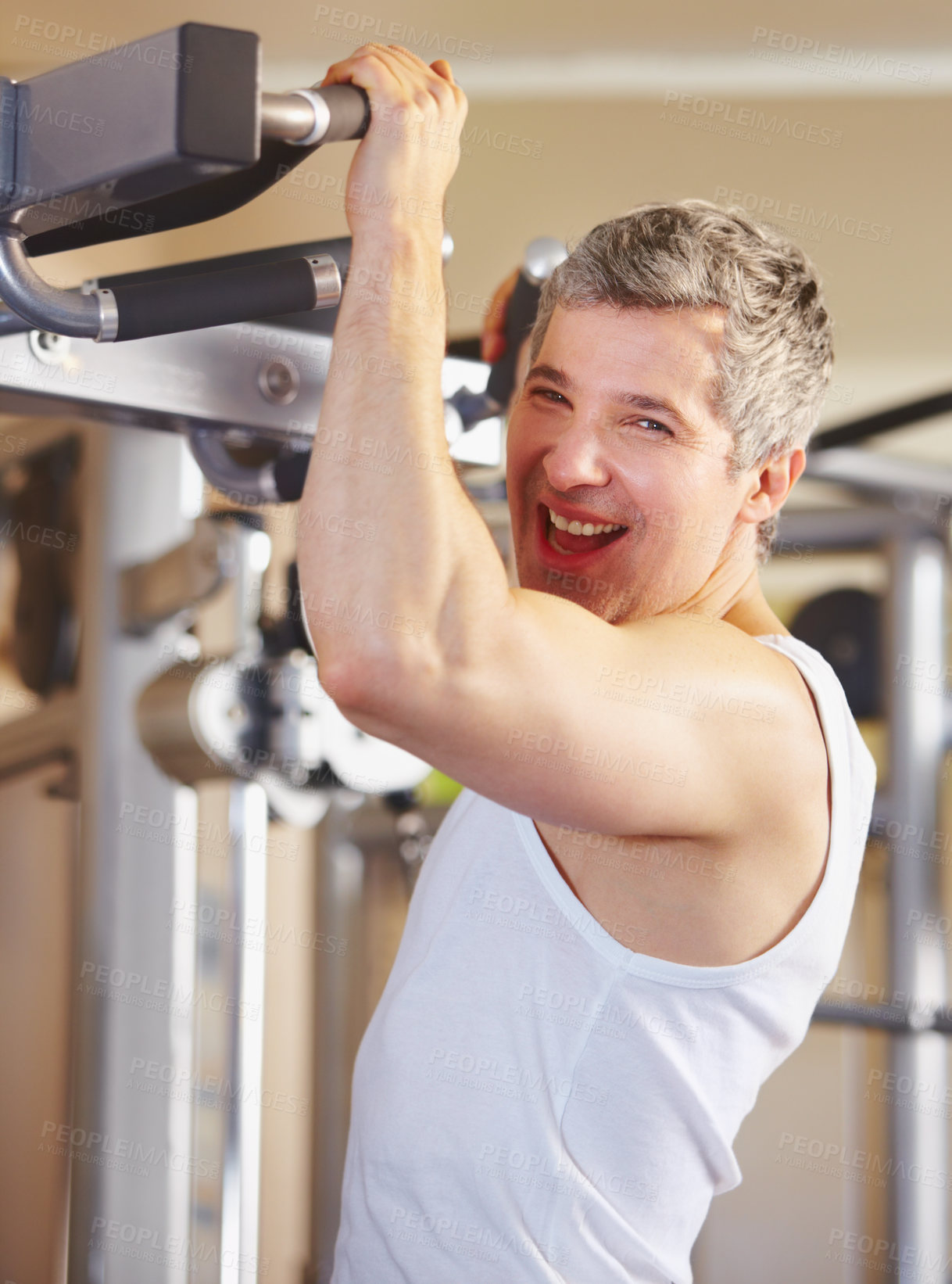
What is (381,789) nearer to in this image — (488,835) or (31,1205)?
(488,835)

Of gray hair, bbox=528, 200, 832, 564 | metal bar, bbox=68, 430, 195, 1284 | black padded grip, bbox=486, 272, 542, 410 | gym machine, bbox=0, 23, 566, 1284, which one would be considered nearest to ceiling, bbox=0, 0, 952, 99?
gym machine, bbox=0, 23, 566, 1284

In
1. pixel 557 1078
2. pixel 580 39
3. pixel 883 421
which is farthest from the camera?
pixel 580 39

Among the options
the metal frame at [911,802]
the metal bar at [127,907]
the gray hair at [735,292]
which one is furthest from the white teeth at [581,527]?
the metal frame at [911,802]

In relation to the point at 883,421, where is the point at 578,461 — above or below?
below

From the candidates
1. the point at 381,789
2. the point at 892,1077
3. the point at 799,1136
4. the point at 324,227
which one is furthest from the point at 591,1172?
the point at 324,227

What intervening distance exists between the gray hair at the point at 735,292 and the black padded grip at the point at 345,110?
32cm

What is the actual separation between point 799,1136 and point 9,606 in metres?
2.01

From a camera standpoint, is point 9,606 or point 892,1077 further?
point 9,606

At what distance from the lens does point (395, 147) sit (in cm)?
83

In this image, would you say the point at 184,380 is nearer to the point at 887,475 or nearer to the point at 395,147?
the point at 395,147

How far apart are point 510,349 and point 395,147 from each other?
0.48 m

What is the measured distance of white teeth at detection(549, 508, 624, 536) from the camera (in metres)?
1.09

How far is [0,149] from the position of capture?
2.40 feet

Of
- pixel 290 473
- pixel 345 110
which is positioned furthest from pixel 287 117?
pixel 290 473
